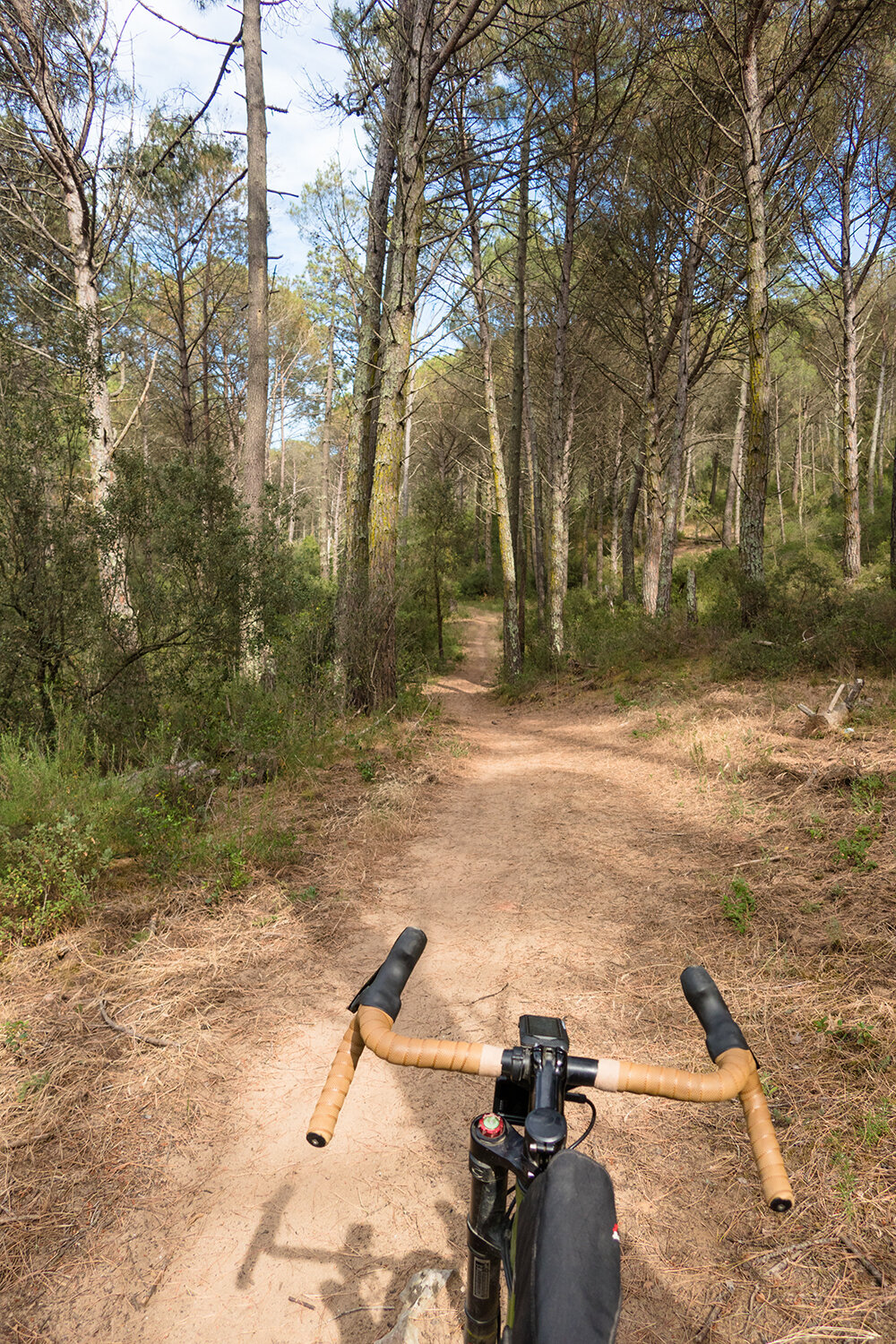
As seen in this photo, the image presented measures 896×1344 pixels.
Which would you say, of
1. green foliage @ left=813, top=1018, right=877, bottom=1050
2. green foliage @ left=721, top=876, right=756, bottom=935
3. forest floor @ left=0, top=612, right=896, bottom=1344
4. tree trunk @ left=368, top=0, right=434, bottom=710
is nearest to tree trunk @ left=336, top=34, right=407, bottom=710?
tree trunk @ left=368, top=0, right=434, bottom=710

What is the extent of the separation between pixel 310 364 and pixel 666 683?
24.1 meters

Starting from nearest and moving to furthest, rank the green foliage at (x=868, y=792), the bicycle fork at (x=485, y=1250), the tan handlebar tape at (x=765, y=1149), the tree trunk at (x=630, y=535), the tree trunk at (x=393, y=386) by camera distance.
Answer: the tan handlebar tape at (x=765, y=1149) → the bicycle fork at (x=485, y=1250) → the green foliage at (x=868, y=792) → the tree trunk at (x=393, y=386) → the tree trunk at (x=630, y=535)

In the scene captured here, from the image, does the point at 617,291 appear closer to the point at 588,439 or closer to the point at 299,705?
the point at 588,439

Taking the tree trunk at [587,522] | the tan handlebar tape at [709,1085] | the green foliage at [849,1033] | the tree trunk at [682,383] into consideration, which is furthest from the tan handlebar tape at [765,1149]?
the tree trunk at [587,522]

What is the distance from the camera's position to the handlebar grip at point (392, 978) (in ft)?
4.00

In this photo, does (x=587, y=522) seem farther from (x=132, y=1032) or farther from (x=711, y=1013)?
(x=711, y=1013)

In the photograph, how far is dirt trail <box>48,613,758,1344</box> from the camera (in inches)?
77.3

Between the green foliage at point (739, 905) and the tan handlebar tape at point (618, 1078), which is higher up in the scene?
the tan handlebar tape at point (618, 1078)

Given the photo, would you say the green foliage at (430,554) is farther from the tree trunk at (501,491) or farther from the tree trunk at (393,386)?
the tree trunk at (393,386)

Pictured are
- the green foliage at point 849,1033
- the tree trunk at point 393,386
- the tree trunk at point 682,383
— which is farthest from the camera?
the tree trunk at point 682,383

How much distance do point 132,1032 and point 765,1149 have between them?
2.91 m

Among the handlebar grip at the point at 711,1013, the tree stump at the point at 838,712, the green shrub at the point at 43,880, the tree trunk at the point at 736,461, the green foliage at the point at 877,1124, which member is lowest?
the green foliage at the point at 877,1124

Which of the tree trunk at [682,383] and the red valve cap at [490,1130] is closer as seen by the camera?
the red valve cap at [490,1130]

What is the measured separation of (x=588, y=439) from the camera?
78.3ft
